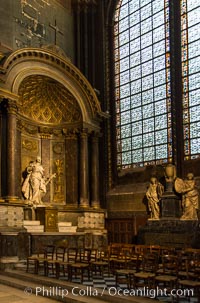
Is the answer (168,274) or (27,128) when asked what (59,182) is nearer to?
(27,128)

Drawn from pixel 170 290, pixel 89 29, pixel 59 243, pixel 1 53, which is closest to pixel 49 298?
pixel 170 290

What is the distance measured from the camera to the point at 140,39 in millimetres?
16969

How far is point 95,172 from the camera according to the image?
16.6 meters

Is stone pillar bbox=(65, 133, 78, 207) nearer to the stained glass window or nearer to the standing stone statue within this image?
the stained glass window

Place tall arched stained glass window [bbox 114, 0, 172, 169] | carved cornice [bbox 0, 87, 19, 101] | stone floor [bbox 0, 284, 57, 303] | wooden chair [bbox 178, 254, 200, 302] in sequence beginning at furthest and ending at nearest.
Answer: tall arched stained glass window [bbox 114, 0, 172, 169] < carved cornice [bbox 0, 87, 19, 101] < stone floor [bbox 0, 284, 57, 303] < wooden chair [bbox 178, 254, 200, 302]

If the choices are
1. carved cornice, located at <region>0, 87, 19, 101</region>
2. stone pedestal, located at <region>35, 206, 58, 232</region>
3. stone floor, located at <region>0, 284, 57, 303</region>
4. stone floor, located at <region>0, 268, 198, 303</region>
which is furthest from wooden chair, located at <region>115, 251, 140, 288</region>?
carved cornice, located at <region>0, 87, 19, 101</region>

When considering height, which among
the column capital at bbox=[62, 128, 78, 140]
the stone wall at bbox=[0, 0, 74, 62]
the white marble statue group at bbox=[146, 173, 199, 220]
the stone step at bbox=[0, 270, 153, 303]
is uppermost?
the stone wall at bbox=[0, 0, 74, 62]

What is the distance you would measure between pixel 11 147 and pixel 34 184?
6.13 feet

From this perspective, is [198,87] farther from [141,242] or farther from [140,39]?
[141,242]

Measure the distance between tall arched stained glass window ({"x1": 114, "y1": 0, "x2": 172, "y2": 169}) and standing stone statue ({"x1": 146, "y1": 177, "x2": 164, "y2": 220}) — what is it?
1.04 m

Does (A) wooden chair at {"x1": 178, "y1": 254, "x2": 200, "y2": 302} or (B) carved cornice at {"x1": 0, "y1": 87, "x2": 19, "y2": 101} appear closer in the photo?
(A) wooden chair at {"x1": 178, "y1": 254, "x2": 200, "y2": 302}

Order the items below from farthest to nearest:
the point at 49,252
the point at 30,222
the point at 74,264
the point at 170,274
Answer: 1. the point at 30,222
2. the point at 49,252
3. the point at 74,264
4. the point at 170,274

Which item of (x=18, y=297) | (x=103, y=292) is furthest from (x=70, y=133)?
(x=103, y=292)

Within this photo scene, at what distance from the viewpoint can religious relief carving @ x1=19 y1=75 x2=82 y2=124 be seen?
51.5ft
